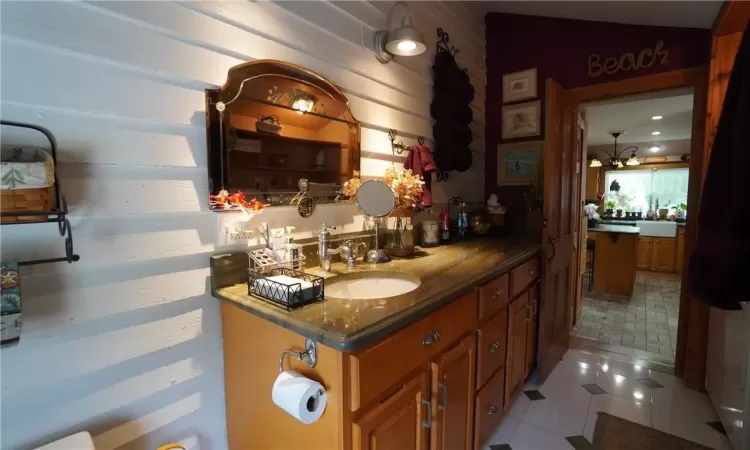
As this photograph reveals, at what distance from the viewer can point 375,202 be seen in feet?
5.81

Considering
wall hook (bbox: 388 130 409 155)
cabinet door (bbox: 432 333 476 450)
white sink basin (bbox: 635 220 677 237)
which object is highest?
wall hook (bbox: 388 130 409 155)

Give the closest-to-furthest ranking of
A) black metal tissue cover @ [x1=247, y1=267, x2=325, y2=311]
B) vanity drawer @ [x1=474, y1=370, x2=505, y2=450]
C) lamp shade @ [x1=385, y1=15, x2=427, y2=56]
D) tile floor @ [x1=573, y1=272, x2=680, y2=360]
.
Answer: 1. black metal tissue cover @ [x1=247, y1=267, x2=325, y2=311]
2. vanity drawer @ [x1=474, y1=370, x2=505, y2=450]
3. lamp shade @ [x1=385, y1=15, x2=427, y2=56]
4. tile floor @ [x1=573, y1=272, x2=680, y2=360]

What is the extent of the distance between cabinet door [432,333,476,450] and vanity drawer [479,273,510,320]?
0.14 m

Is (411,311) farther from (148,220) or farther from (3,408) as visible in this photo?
(3,408)

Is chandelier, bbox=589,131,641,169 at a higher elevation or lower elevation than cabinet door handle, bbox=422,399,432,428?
higher

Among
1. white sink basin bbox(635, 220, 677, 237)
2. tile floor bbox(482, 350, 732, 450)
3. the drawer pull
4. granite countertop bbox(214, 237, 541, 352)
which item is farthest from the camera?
white sink basin bbox(635, 220, 677, 237)

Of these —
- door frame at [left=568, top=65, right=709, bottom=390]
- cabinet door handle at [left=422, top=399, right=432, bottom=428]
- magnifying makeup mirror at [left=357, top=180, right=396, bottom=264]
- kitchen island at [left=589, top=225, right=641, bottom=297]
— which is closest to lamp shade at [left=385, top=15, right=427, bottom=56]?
magnifying makeup mirror at [left=357, top=180, right=396, bottom=264]

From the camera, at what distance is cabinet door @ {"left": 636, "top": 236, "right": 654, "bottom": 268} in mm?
5934

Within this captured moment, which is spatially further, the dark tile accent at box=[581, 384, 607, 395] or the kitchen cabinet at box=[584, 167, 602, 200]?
the kitchen cabinet at box=[584, 167, 602, 200]

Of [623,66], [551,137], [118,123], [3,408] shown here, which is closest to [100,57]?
[118,123]

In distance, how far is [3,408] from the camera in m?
0.87

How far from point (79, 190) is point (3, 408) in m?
0.58

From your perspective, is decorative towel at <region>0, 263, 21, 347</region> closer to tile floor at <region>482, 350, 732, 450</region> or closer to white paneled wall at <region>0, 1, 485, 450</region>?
white paneled wall at <region>0, 1, 485, 450</region>

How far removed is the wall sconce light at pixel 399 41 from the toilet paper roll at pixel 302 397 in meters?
1.61
